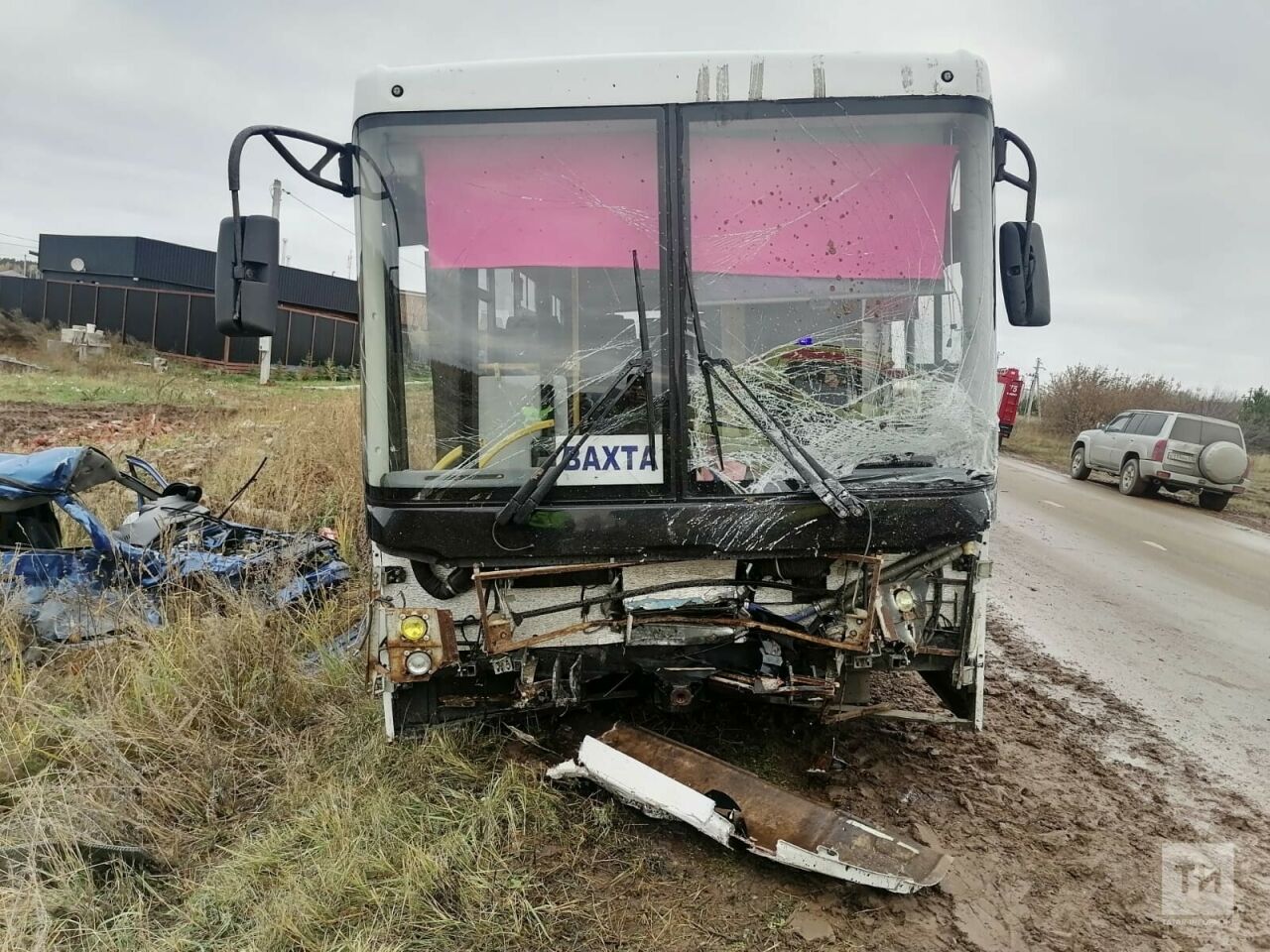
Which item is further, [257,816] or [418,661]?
[257,816]

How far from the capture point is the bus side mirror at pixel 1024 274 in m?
3.54

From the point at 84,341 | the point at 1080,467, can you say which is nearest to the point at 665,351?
the point at 1080,467

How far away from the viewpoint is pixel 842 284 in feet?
11.0

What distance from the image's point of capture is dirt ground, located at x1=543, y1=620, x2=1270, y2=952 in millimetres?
2756

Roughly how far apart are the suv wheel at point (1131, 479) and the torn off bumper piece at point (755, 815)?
1474 centimetres

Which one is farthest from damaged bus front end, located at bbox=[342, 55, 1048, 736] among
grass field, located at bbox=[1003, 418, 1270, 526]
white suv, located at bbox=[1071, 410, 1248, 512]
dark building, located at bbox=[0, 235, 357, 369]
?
dark building, located at bbox=[0, 235, 357, 369]

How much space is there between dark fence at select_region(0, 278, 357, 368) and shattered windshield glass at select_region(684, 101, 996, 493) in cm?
2740

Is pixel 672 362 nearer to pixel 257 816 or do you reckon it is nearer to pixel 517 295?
pixel 517 295

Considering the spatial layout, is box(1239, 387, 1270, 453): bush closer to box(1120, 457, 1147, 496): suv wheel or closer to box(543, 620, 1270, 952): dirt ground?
box(1120, 457, 1147, 496): suv wheel

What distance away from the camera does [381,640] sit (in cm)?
340

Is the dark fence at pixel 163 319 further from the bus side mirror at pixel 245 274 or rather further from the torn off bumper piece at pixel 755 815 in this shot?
the torn off bumper piece at pixel 755 815

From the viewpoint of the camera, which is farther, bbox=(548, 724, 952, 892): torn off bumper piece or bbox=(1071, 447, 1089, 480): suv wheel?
bbox=(1071, 447, 1089, 480): suv wheel

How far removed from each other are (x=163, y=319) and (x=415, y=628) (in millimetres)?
29997

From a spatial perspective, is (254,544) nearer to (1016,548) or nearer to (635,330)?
(635,330)
